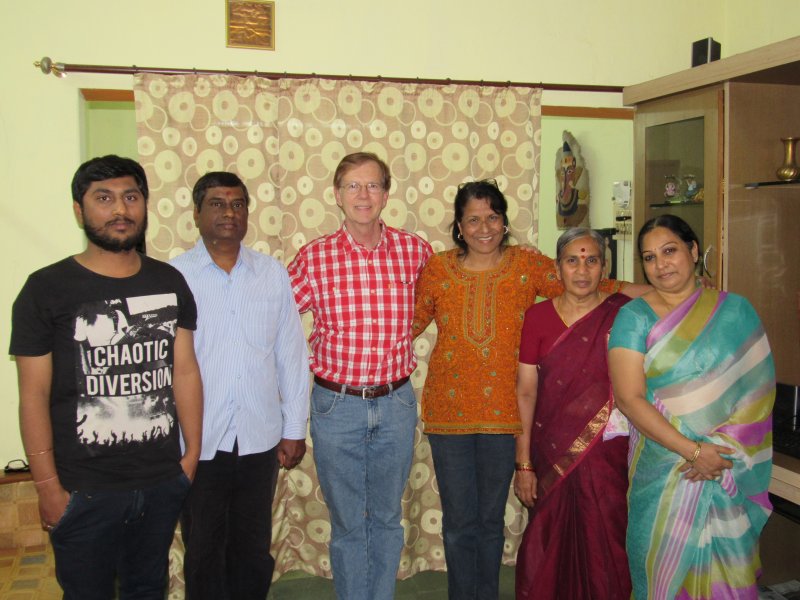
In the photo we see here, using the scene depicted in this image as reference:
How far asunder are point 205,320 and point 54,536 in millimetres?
679

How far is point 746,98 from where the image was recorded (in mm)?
2330

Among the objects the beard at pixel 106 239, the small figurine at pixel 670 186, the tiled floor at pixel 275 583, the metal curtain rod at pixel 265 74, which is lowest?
the tiled floor at pixel 275 583

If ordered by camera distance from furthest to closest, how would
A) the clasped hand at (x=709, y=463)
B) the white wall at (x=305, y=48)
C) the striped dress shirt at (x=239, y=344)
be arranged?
the white wall at (x=305, y=48) < the striped dress shirt at (x=239, y=344) < the clasped hand at (x=709, y=463)

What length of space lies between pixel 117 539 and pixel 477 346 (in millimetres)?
1176

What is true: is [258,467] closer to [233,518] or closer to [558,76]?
[233,518]

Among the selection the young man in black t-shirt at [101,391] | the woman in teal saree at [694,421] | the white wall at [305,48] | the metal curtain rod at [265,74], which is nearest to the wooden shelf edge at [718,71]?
the metal curtain rod at [265,74]

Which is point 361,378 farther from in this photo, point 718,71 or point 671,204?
point 718,71

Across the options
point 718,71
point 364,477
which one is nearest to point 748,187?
point 718,71

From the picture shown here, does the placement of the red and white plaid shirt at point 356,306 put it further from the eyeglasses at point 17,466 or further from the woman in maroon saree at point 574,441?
the eyeglasses at point 17,466

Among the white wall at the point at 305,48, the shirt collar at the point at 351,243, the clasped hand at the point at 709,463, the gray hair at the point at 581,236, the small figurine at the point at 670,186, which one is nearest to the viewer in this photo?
the clasped hand at the point at 709,463

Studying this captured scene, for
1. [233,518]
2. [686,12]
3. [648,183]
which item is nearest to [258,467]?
[233,518]

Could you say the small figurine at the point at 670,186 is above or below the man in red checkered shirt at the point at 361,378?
above

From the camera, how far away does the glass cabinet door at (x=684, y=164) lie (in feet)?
7.83

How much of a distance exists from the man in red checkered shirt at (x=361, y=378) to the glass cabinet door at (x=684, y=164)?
47.2 inches
